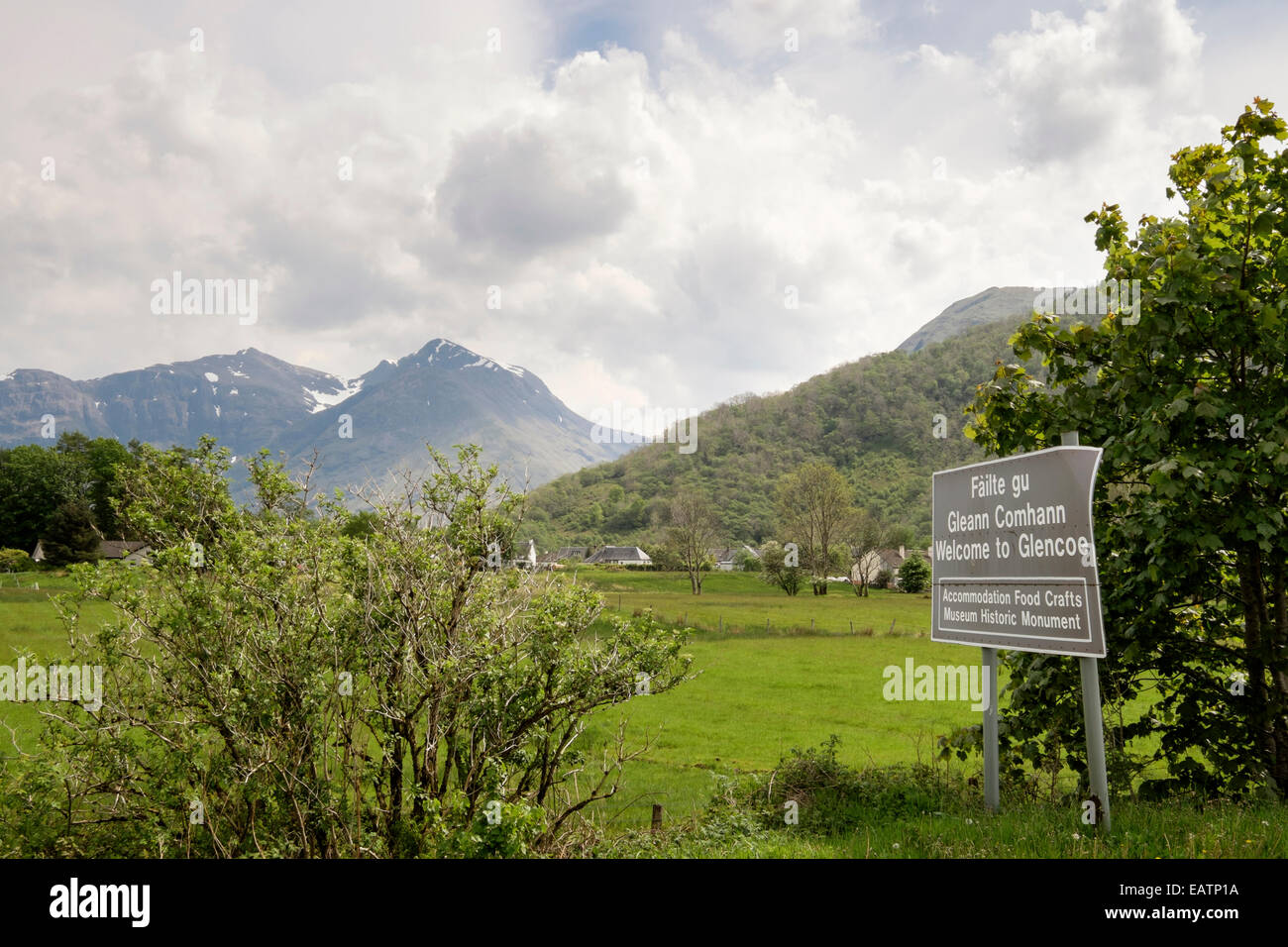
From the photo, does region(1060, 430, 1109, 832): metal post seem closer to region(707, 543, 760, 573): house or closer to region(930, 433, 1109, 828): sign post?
region(930, 433, 1109, 828): sign post

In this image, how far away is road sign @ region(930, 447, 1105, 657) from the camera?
20.5 feet

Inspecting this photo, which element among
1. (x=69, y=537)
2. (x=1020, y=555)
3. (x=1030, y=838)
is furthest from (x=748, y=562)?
(x=1030, y=838)

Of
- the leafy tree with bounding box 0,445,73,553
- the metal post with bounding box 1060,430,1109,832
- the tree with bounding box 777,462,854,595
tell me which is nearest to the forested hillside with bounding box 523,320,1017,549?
the tree with bounding box 777,462,854,595

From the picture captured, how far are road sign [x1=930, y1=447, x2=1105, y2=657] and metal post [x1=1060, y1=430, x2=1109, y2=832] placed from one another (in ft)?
1.03

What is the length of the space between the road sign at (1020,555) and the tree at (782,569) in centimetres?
5607

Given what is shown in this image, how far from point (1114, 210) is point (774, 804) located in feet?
27.0

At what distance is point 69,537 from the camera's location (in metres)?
65.2

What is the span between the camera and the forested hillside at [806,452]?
125m

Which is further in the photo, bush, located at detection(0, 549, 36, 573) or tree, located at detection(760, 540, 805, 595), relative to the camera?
tree, located at detection(760, 540, 805, 595)

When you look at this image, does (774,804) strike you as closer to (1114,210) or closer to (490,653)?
(490,653)

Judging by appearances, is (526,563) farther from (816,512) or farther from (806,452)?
(806,452)

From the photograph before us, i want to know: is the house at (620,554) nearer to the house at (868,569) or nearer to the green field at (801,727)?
the house at (868,569)

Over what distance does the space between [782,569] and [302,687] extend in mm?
64855
